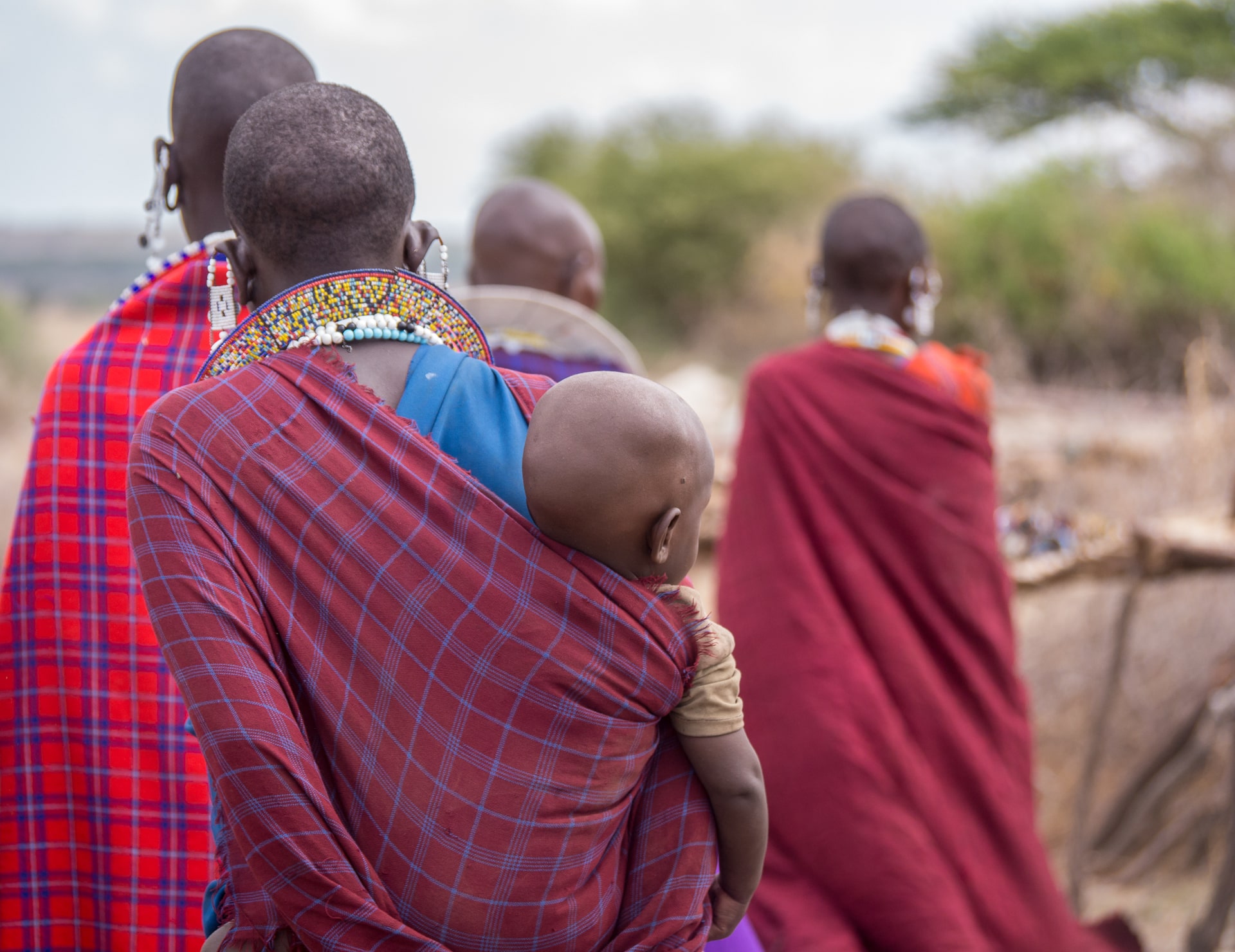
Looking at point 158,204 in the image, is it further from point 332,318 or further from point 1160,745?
point 1160,745

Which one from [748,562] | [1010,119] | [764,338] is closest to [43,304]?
[764,338]

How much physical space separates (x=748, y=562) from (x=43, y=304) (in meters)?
9.92

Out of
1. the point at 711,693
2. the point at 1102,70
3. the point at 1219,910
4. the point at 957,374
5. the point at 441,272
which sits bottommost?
the point at 1219,910

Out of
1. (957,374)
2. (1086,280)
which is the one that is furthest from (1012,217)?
(957,374)

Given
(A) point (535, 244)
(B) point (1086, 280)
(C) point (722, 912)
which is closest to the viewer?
(C) point (722, 912)

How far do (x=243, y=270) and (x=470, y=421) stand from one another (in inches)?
14.4

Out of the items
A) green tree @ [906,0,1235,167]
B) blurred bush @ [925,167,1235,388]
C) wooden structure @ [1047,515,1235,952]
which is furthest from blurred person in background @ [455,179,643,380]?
green tree @ [906,0,1235,167]

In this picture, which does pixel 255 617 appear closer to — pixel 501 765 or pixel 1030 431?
pixel 501 765

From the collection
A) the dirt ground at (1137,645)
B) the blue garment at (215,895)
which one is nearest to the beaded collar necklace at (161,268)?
the blue garment at (215,895)

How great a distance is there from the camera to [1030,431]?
777cm

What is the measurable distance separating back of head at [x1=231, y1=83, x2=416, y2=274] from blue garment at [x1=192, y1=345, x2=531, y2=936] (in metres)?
→ 0.17

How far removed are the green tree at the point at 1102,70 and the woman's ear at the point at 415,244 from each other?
16.3m

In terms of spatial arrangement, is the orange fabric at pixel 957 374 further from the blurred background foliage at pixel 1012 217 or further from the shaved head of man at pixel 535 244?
the blurred background foliage at pixel 1012 217

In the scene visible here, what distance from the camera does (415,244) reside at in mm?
1521
